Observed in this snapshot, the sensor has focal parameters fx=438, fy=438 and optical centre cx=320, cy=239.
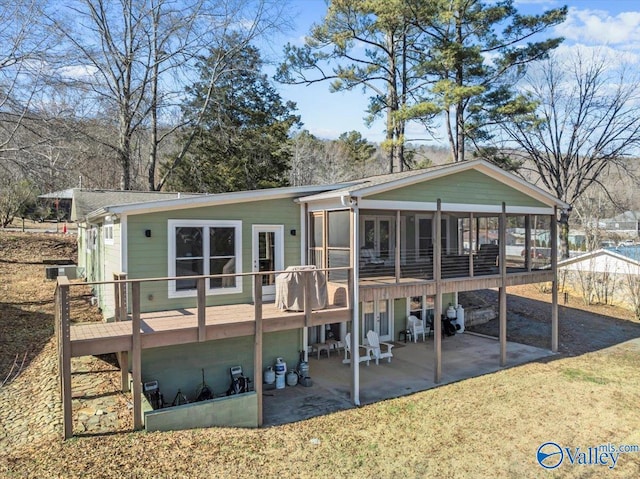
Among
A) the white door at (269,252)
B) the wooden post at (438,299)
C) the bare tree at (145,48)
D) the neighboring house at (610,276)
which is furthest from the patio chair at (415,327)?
the bare tree at (145,48)

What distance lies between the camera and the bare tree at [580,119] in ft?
85.7

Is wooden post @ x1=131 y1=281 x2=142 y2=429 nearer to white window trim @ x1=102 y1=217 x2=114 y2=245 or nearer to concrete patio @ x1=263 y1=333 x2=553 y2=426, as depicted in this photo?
concrete patio @ x1=263 y1=333 x2=553 y2=426

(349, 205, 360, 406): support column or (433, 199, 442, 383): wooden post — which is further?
(433, 199, 442, 383): wooden post

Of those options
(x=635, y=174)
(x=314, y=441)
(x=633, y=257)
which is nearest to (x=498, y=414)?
(x=314, y=441)

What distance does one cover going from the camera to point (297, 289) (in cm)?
935

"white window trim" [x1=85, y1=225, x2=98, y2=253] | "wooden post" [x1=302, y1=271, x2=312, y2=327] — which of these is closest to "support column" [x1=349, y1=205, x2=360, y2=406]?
"wooden post" [x1=302, y1=271, x2=312, y2=327]

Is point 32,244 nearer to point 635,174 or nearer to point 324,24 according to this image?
point 324,24

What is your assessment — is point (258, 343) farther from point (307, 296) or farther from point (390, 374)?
point (390, 374)

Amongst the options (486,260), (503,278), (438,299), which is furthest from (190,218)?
(486,260)

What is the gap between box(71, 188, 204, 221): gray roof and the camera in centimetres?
1307

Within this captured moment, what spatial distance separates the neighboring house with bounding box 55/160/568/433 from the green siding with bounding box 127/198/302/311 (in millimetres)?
24

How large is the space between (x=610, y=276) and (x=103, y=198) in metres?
21.7

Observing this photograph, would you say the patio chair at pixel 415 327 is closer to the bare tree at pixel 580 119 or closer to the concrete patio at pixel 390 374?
the concrete patio at pixel 390 374

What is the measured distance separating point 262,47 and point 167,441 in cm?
2157
